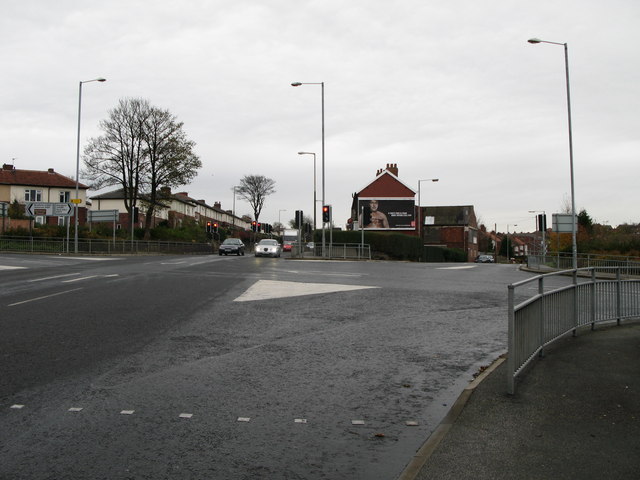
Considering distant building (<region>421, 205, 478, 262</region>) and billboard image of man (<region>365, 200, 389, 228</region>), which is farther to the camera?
distant building (<region>421, 205, 478, 262</region>)

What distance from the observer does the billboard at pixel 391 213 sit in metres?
73.0

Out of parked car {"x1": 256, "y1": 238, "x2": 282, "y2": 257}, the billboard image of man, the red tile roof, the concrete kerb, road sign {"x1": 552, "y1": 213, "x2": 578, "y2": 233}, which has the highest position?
the red tile roof

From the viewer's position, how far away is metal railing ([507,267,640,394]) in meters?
6.01

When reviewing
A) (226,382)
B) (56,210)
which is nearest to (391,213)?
(56,210)

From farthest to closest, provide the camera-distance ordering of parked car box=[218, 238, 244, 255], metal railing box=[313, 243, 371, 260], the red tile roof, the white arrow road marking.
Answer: the red tile roof < parked car box=[218, 238, 244, 255] < metal railing box=[313, 243, 371, 260] < the white arrow road marking

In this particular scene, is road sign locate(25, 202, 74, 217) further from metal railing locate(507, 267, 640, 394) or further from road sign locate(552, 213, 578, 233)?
metal railing locate(507, 267, 640, 394)

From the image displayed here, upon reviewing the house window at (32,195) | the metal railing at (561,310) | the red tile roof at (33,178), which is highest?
the red tile roof at (33,178)

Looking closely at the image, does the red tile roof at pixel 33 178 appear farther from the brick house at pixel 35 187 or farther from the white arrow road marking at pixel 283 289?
the white arrow road marking at pixel 283 289

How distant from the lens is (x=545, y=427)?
475 cm

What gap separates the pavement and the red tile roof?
7768cm

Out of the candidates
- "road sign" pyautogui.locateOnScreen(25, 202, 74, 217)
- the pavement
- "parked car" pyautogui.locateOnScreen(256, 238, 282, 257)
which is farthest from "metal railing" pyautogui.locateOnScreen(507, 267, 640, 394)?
"road sign" pyautogui.locateOnScreen(25, 202, 74, 217)

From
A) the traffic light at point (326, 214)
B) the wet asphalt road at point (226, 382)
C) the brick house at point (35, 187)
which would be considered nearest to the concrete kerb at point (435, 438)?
the wet asphalt road at point (226, 382)

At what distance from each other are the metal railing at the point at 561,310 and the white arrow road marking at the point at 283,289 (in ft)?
22.6

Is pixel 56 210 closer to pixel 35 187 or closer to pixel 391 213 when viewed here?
pixel 35 187
